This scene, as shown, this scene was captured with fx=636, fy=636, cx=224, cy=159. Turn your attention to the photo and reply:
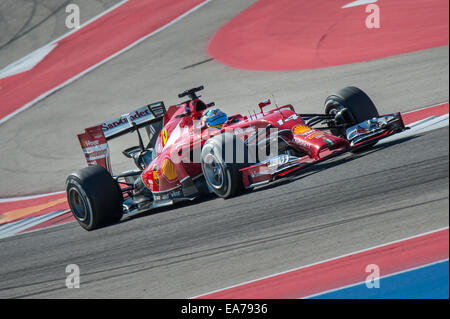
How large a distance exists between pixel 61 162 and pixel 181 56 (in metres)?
6.09

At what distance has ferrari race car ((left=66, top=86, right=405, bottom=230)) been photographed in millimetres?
7742

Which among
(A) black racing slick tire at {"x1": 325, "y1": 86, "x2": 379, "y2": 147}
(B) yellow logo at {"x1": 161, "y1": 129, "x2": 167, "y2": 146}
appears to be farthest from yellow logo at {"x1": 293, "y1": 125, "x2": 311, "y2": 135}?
(B) yellow logo at {"x1": 161, "y1": 129, "x2": 167, "y2": 146}

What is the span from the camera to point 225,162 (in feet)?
25.1

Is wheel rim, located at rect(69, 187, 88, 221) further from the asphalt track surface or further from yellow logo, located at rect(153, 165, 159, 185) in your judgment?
yellow logo, located at rect(153, 165, 159, 185)

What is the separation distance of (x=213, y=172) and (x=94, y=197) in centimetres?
180

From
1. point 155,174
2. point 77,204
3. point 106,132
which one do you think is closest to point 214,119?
point 155,174

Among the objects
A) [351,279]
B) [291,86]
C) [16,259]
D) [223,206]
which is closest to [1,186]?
[16,259]

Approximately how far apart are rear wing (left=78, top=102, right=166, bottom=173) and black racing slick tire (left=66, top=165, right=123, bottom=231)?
1063mm

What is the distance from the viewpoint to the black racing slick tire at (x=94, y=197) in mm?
8742

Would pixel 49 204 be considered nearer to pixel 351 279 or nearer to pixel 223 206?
pixel 223 206

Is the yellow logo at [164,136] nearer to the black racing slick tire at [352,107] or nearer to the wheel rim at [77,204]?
the wheel rim at [77,204]

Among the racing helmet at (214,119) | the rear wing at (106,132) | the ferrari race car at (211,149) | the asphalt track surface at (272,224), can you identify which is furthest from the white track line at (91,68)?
the racing helmet at (214,119)

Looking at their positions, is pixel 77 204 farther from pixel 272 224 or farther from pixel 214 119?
pixel 272 224

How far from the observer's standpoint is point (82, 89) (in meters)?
18.8
